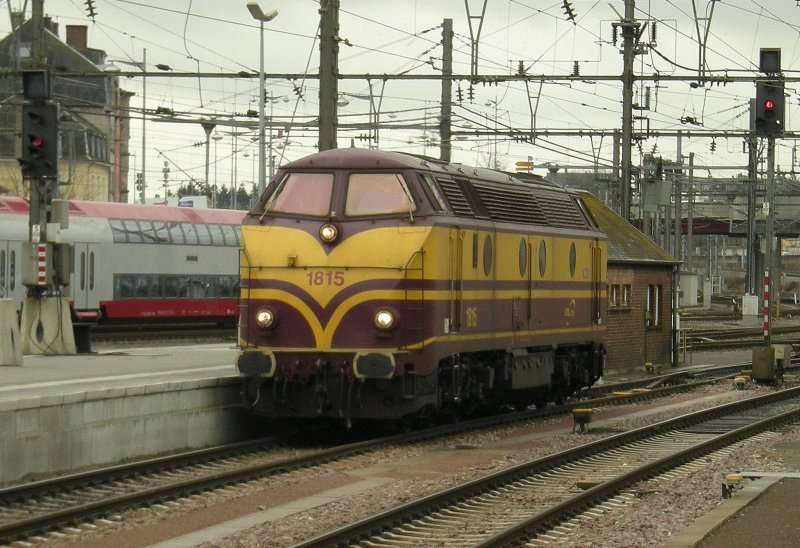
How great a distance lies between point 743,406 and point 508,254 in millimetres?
6735

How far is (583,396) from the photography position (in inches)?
992

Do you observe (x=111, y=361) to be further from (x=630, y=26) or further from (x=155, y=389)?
(x=630, y=26)

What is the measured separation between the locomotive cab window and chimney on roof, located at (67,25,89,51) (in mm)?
82929

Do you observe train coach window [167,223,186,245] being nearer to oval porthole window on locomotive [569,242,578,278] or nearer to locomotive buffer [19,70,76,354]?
locomotive buffer [19,70,76,354]

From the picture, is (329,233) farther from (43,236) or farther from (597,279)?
(43,236)

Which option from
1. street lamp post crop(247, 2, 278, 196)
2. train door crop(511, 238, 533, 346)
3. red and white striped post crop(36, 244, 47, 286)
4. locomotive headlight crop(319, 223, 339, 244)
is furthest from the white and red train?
locomotive headlight crop(319, 223, 339, 244)

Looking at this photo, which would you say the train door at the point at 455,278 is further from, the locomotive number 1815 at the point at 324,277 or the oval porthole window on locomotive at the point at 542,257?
the oval porthole window on locomotive at the point at 542,257

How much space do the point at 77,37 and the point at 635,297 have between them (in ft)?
235

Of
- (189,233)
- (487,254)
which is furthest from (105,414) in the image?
(189,233)

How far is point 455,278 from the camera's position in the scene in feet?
56.1

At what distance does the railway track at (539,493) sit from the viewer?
35.4 ft

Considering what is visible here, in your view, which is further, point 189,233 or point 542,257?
point 189,233

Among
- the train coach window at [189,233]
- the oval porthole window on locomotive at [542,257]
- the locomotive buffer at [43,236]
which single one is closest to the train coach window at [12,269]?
the train coach window at [189,233]

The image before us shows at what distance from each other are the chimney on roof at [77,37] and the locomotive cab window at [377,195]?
82929 millimetres
